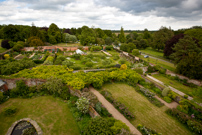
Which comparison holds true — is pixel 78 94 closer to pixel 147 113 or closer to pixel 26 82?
pixel 26 82

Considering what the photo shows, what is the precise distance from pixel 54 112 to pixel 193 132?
14571 mm

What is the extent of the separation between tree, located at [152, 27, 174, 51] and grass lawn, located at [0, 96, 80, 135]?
41.8 metres

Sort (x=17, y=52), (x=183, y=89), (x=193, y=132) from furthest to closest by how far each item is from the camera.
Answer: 1. (x=17, y=52)
2. (x=183, y=89)
3. (x=193, y=132)

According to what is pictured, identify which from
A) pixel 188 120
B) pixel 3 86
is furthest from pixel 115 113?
pixel 3 86

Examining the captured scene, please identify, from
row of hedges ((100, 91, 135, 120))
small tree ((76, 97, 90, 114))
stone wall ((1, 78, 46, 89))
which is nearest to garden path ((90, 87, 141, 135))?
row of hedges ((100, 91, 135, 120))

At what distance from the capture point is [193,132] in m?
10.4

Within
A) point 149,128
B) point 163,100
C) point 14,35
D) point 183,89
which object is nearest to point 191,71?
point 183,89

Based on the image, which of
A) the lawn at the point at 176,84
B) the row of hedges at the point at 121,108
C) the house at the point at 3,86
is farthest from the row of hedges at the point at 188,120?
the house at the point at 3,86

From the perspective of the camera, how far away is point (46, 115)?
11.9 metres

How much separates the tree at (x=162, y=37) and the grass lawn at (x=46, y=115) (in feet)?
137

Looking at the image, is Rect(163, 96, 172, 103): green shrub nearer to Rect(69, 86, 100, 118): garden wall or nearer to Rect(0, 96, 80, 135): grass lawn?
Rect(69, 86, 100, 118): garden wall

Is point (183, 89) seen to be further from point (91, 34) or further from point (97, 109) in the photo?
point (91, 34)

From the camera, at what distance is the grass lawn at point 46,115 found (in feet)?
33.8

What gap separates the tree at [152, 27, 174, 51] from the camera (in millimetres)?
40919
